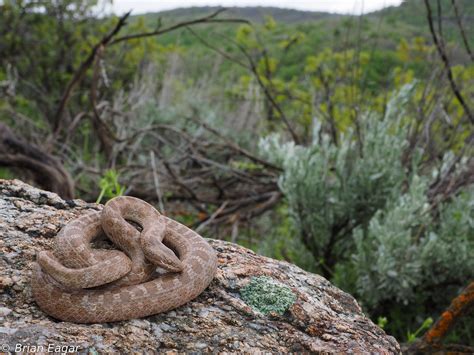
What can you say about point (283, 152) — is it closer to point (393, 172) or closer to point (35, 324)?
point (393, 172)

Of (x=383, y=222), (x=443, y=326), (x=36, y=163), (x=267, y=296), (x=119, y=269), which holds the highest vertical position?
(x=119, y=269)

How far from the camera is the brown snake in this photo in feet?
8.37

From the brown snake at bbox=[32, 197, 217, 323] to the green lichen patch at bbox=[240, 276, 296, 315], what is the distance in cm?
24

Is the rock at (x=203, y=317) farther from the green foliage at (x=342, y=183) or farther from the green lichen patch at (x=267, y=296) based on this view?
the green foliage at (x=342, y=183)

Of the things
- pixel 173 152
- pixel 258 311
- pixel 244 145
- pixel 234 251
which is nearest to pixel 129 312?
pixel 258 311

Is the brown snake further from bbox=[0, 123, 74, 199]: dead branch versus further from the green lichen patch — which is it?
bbox=[0, 123, 74, 199]: dead branch

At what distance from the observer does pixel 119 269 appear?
272 centimetres

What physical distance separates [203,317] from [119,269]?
50 centimetres

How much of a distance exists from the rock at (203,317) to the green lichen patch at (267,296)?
0.06 ft

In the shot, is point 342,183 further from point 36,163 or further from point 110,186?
point 36,163

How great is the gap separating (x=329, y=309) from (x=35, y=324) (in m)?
1.60

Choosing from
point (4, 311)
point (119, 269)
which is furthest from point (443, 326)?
point (4, 311)

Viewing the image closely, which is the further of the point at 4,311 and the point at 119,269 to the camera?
the point at 119,269

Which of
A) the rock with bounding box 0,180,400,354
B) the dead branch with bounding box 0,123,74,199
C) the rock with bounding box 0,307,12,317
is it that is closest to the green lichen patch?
the rock with bounding box 0,180,400,354
